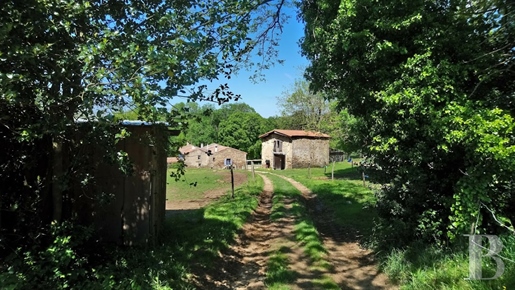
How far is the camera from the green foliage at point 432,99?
208 inches

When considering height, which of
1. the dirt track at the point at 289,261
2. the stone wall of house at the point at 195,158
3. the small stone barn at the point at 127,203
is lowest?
the dirt track at the point at 289,261

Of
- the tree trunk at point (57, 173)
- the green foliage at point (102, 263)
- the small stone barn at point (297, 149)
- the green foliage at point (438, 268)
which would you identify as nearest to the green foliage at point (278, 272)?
the green foliage at point (102, 263)

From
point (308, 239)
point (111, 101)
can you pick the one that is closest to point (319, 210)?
point (308, 239)

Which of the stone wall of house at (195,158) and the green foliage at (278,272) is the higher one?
the stone wall of house at (195,158)

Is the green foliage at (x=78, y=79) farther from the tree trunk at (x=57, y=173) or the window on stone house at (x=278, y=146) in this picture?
the window on stone house at (x=278, y=146)

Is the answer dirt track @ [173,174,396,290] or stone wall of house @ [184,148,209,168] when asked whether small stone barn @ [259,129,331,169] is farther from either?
dirt track @ [173,174,396,290]

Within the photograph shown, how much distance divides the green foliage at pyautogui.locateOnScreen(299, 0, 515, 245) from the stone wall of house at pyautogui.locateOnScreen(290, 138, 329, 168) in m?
42.2

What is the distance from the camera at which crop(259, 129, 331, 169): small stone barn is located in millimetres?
49406

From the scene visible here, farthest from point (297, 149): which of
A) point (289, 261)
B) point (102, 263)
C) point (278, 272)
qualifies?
point (102, 263)

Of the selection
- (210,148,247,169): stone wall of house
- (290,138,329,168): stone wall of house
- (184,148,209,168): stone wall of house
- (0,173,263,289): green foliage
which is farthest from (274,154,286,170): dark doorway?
(0,173,263,289): green foliage

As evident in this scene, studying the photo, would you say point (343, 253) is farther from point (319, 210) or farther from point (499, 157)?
point (319, 210)

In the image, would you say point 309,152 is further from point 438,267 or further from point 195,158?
point 438,267

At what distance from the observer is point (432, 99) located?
18.8ft

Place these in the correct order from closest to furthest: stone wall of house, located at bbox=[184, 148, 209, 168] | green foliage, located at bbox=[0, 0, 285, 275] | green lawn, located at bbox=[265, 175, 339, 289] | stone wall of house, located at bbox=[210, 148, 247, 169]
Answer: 1. green foliage, located at bbox=[0, 0, 285, 275]
2. green lawn, located at bbox=[265, 175, 339, 289]
3. stone wall of house, located at bbox=[210, 148, 247, 169]
4. stone wall of house, located at bbox=[184, 148, 209, 168]
